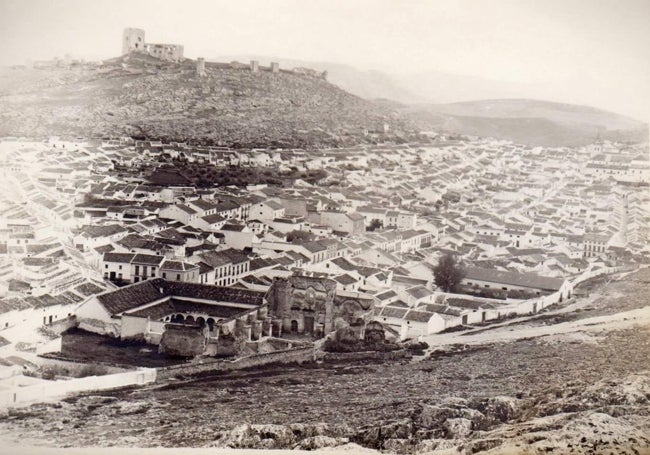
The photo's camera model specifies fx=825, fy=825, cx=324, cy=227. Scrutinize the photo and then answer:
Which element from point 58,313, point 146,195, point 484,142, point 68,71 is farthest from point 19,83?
point 484,142

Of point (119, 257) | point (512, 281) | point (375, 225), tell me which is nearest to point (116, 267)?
point (119, 257)

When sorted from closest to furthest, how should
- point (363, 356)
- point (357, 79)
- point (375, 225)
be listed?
point (363, 356) → point (357, 79) → point (375, 225)

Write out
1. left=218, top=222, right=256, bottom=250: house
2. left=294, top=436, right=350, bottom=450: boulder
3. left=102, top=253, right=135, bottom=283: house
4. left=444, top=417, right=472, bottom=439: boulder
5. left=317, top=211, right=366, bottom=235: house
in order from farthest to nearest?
left=317, top=211, right=366, bottom=235: house → left=218, top=222, right=256, bottom=250: house → left=102, top=253, right=135, bottom=283: house → left=444, top=417, right=472, bottom=439: boulder → left=294, top=436, right=350, bottom=450: boulder

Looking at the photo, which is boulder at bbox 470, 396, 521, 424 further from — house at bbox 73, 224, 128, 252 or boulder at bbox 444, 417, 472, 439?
house at bbox 73, 224, 128, 252

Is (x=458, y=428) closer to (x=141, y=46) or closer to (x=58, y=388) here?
(x=58, y=388)

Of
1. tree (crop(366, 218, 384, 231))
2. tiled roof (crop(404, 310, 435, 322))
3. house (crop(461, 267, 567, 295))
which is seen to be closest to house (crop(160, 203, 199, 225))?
tree (crop(366, 218, 384, 231))
